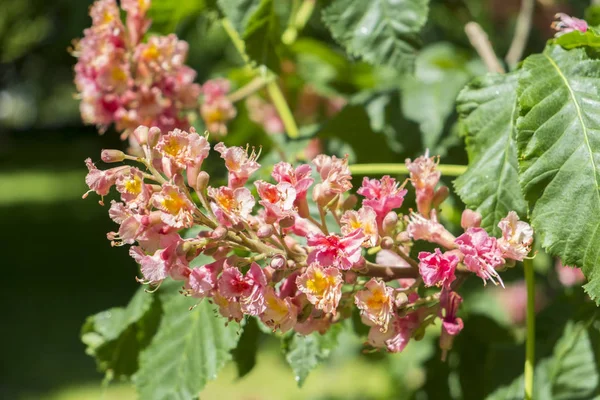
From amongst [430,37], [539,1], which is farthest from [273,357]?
[539,1]

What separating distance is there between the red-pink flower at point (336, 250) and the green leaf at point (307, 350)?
1.81ft

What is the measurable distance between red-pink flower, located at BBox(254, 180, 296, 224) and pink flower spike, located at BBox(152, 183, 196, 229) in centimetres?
11

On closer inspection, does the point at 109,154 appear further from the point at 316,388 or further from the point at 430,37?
the point at 316,388

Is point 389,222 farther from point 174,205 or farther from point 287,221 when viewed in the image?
point 174,205

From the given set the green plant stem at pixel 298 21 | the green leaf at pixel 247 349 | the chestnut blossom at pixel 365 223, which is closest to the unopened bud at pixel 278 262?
the chestnut blossom at pixel 365 223

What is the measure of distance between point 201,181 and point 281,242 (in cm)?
16

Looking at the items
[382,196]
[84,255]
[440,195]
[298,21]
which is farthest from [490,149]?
[84,255]

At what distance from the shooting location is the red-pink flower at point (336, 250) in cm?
106

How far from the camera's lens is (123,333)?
5.53 feet

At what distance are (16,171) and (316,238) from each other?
24.3m

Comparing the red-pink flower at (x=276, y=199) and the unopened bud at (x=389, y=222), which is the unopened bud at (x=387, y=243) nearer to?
the unopened bud at (x=389, y=222)

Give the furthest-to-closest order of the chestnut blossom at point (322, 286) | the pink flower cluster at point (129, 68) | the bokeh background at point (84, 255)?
the bokeh background at point (84, 255) < the pink flower cluster at point (129, 68) < the chestnut blossom at point (322, 286)

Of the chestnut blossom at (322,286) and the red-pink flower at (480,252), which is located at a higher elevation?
the chestnut blossom at (322,286)

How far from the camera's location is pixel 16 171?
77.4 ft
